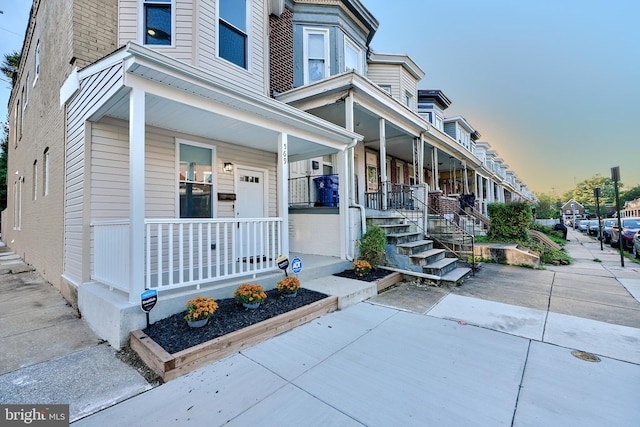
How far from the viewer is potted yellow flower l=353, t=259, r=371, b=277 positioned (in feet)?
18.7

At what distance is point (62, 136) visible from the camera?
204 inches

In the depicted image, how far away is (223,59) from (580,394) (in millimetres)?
7457

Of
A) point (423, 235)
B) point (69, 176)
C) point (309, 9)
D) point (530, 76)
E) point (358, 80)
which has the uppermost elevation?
point (530, 76)

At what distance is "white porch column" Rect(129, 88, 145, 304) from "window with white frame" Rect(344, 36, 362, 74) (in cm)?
771

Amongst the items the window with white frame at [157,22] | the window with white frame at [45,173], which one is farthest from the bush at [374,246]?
the window with white frame at [45,173]

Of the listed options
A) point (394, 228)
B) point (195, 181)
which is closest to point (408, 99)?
point (394, 228)

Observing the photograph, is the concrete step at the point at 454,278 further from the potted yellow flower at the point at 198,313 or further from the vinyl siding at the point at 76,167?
the vinyl siding at the point at 76,167

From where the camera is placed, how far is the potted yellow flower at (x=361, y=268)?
18.7 ft

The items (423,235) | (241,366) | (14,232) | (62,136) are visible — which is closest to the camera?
(241,366)

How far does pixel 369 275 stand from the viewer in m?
5.74

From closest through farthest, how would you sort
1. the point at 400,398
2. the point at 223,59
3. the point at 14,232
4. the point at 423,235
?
the point at 400,398
the point at 223,59
the point at 423,235
the point at 14,232

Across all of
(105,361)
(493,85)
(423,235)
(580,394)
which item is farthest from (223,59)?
(493,85)

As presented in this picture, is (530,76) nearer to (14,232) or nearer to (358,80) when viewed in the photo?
(358,80)

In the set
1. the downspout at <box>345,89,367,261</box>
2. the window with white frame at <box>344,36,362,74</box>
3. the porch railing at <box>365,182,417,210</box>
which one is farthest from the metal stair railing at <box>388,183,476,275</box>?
the window with white frame at <box>344,36,362,74</box>
